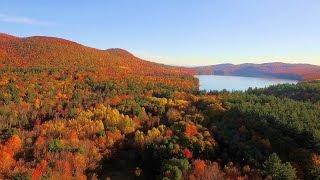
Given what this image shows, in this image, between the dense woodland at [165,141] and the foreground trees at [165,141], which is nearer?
the dense woodland at [165,141]

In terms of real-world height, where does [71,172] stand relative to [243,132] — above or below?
below

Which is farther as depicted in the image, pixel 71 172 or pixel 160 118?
pixel 160 118

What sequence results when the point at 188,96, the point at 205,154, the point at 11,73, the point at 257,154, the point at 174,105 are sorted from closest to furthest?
1. the point at 257,154
2. the point at 205,154
3. the point at 174,105
4. the point at 188,96
5. the point at 11,73

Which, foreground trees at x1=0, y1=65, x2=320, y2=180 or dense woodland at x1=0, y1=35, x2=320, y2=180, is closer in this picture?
dense woodland at x1=0, y1=35, x2=320, y2=180

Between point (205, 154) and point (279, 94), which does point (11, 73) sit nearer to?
point (279, 94)

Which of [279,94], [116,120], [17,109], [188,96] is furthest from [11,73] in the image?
[279,94]

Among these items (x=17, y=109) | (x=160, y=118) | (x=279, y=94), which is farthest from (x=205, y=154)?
(x=279, y=94)

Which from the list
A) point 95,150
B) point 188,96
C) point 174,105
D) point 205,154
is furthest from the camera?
point 188,96

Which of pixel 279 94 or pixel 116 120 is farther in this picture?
pixel 279 94

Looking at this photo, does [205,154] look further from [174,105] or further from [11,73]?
[11,73]
